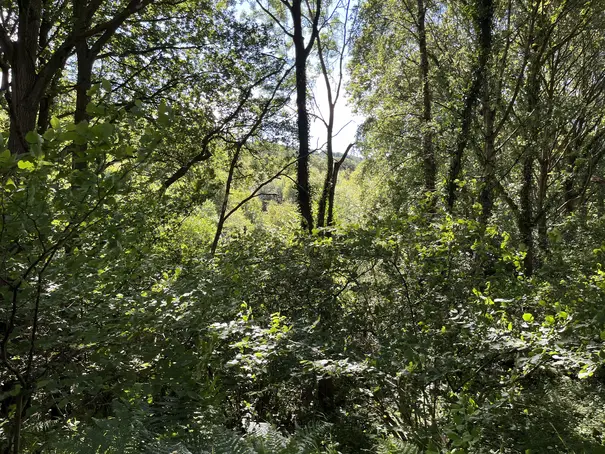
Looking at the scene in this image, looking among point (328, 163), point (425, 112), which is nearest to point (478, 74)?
point (328, 163)

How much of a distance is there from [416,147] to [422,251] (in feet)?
24.6

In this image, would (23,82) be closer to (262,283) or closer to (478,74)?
(262,283)

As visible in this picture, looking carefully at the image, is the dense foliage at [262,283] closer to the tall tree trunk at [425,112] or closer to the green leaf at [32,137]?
the green leaf at [32,137]

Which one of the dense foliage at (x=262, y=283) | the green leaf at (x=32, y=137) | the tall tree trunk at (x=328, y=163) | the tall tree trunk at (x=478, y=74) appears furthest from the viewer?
the tall tree trunk at (x=328, y=163)

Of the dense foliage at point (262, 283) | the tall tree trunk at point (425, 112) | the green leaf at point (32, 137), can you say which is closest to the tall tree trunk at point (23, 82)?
the dense foliage at point (262, 283)

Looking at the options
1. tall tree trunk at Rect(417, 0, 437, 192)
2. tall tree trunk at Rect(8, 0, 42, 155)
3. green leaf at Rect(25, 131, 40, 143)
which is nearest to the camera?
green leaf at Rect(25, 131, 40, 143)

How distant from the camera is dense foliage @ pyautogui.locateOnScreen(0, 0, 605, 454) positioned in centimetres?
193

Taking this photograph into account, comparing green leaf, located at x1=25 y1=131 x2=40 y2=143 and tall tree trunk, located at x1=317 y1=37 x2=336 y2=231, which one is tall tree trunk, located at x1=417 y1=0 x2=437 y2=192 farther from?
green leaf, located at x1=25 y1=131 x2=40 y2=143

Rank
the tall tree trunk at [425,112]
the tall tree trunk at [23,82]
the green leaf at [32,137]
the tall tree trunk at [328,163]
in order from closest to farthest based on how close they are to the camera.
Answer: the green leaf at [32,137] < the tall tree trunk at [23,82] < the tall tree trunk at [328,163] < the tall tree trunk at [425,112]

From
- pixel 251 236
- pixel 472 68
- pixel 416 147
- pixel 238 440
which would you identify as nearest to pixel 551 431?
pixel 238 440

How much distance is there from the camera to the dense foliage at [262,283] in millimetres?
1926

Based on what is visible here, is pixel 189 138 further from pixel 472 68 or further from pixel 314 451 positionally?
pixel 314 451

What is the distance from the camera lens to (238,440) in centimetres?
201

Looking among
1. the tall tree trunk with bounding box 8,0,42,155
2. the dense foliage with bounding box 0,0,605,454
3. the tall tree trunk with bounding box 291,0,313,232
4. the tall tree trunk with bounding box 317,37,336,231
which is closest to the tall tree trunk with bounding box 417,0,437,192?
the dense foliage with bounding box 0,0,605,454
